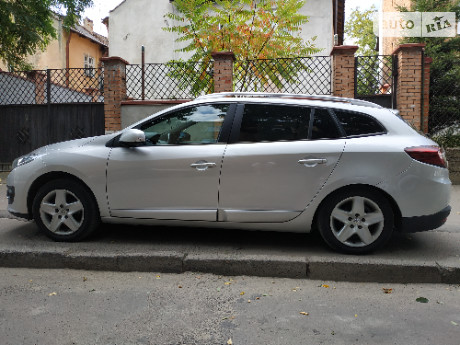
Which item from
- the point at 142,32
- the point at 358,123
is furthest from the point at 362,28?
the point at 358,123

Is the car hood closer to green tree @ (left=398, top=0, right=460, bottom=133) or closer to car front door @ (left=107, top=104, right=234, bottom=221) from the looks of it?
car front door @ (left=107, top=104, right=234, bottom=221)

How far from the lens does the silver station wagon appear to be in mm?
4098

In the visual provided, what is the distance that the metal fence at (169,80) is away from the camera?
10.2m

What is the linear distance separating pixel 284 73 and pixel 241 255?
22.3 feet

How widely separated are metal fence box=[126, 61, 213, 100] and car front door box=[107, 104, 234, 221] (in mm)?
5712

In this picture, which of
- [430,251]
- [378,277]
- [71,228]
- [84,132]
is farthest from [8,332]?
[84,132]

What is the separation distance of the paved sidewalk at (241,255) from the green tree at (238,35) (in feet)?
19.5

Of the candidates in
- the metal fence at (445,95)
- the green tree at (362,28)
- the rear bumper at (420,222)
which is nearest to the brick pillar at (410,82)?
the metal fence at (445,95)

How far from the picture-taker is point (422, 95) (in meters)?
9.55

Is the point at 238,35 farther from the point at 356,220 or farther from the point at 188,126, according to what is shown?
the point at 356,220

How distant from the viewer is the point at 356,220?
13.6 ft

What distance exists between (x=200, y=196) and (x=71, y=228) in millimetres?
1462

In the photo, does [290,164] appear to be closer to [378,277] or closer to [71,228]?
[378,277]

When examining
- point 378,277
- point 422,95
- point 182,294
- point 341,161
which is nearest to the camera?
point 182,294
